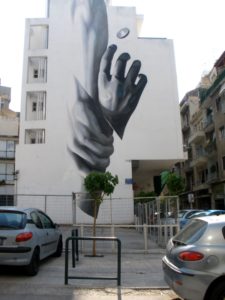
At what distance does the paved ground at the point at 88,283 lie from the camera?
7129 millimetres

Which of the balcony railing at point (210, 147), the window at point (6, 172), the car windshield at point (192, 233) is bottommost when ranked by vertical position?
the car windshield at point (192, 233)

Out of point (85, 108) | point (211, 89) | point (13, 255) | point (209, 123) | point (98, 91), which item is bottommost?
point (13, 255)

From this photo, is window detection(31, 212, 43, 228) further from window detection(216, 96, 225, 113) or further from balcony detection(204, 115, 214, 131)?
balcony detection(204, 115, 214, 131)

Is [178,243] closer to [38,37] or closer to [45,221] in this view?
[45,221]

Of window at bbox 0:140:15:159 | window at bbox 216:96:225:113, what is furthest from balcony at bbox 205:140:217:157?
window at bbox 0:140:15:159

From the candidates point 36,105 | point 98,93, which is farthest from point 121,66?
point 36,105

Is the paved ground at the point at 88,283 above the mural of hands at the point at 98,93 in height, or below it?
below

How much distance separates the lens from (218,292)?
18.1 feet

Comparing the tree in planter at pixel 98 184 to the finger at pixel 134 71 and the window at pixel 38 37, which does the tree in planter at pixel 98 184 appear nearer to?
the finger at pixel 134 71

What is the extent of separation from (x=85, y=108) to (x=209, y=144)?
20.7 m

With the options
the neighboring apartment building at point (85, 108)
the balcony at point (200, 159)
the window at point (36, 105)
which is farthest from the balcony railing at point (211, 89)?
the window at point (36, 105)

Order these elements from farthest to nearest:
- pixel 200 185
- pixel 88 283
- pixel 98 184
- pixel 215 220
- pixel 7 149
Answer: pixel 200 185, pixel 7 149, pixel 98 184, pixel 88 283, pixel 215 220

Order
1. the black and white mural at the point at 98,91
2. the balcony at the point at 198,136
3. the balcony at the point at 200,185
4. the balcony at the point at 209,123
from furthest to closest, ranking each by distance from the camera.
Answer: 1. the balcony at the point at 198,136
2. the balcony at the point at 200,185
3. the balcony at the point at 209,123
4. the black and white mural at the point at 98,91

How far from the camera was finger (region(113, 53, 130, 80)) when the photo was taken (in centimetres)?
3200
